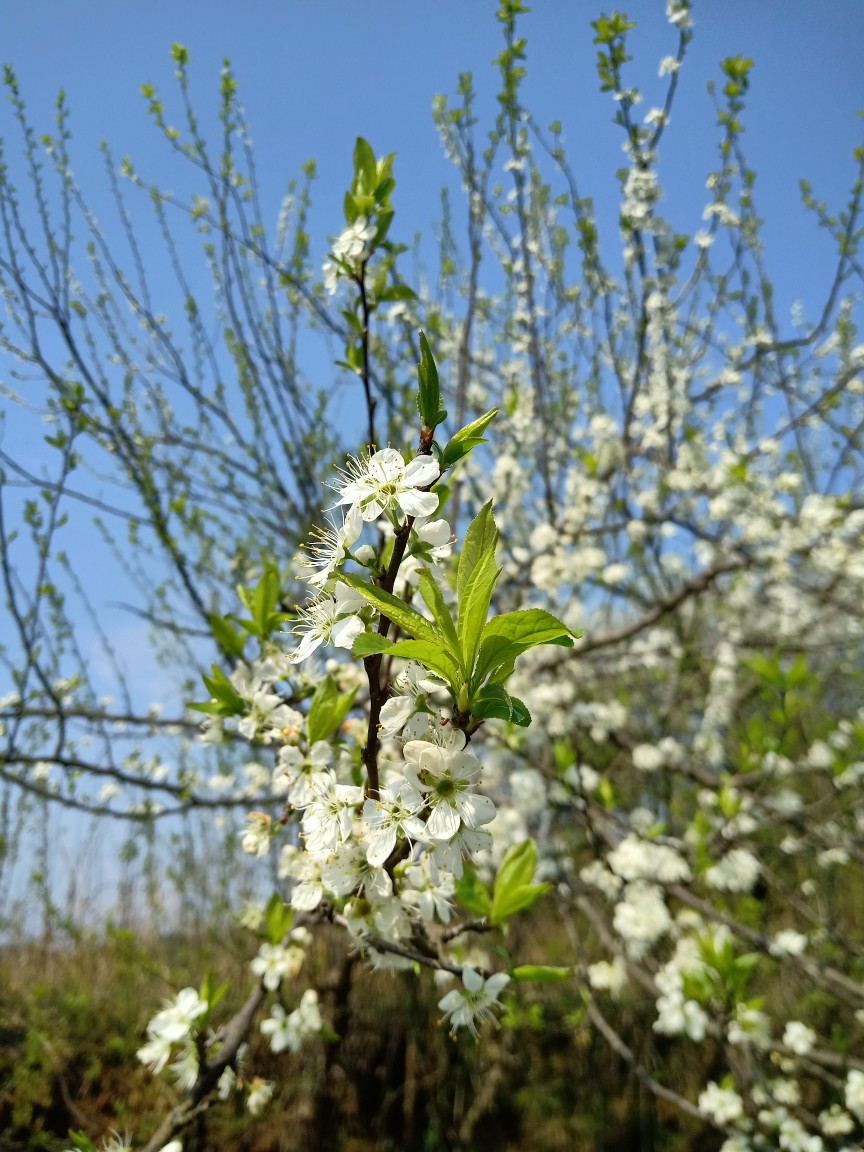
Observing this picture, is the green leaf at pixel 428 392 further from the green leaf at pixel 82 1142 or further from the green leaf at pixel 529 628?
the green leaf at pixel 82 1142

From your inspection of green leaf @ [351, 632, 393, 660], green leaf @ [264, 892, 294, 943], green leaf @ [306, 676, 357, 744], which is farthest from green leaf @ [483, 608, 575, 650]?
green leaf @ [264, 892, 294, 943]

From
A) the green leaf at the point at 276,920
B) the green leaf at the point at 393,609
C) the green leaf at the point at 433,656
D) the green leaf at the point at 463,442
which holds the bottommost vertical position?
the green leaf at the point at 276,920

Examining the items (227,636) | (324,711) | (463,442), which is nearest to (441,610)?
(463,442)

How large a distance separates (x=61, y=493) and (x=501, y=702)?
2594 millimetres

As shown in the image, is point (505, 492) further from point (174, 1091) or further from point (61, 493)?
point (174, 1091)

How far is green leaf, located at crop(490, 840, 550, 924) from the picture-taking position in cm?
116

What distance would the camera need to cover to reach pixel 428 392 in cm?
82

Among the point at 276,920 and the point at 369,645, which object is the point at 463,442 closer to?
the point at 369,645

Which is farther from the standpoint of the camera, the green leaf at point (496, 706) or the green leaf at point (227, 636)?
the green leaf at point (227, 636)

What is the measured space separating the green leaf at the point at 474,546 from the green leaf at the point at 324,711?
40 cm

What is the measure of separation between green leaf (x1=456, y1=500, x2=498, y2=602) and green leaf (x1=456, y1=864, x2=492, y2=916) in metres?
0.64

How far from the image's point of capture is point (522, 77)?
113 inches

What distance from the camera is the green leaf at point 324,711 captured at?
110 centimetres

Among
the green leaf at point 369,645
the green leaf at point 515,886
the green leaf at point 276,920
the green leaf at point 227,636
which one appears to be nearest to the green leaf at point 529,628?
the green leaf at point 369,645
